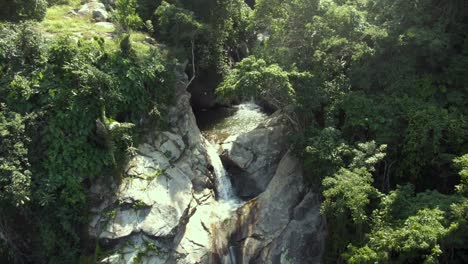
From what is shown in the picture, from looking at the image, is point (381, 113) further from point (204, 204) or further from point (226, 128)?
point (226, 128)

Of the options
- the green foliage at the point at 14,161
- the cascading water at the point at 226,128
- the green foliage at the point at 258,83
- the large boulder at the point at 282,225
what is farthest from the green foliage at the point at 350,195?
the green foliage at the point at 14,161

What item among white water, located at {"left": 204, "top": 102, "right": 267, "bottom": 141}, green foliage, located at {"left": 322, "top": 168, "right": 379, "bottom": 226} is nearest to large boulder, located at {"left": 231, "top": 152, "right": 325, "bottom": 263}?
green foliage, located at {"left": 322, "top": 168, "right": 379, "bottom": 226}

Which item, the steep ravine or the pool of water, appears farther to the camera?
the pool of water

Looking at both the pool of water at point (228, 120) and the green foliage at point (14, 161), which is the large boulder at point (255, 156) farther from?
the green foliage at point (14, 161)

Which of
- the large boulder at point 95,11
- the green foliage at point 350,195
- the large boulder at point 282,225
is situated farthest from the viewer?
the large boulder at point 95,11

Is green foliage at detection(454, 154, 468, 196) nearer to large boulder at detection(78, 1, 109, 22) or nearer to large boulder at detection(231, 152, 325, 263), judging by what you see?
large boulder at detection(231, 152, 325, 263)

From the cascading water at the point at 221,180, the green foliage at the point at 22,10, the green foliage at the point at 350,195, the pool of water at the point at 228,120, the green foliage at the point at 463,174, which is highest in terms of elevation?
the green foliage at the point at 22,10

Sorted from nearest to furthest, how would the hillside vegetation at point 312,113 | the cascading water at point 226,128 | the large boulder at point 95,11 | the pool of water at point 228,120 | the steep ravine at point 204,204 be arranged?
the hillside vegetation at point 312,113
the steep ravine at point 204,204
the cascading water at point 226,128
the pool of water at point 228,120
the large boulder at point 95,11
